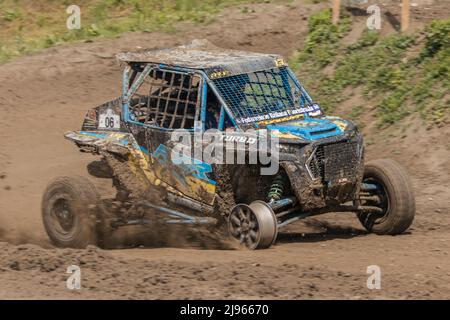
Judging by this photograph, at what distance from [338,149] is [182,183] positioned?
1.65 metres

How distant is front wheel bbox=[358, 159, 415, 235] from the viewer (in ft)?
31.9

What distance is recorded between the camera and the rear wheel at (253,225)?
896 cm

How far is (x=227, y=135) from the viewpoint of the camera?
9.35m

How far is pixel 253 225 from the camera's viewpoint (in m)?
9.09

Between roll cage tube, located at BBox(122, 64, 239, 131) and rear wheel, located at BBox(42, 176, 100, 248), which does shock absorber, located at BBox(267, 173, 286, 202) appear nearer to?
roll cage tube, located at BBox(122, 64, 239, 131)

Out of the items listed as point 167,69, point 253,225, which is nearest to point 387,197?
point 253,225

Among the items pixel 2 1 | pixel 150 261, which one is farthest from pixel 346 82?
pixel 2 1

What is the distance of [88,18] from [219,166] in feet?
37.6

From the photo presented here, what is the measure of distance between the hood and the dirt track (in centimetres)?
113
